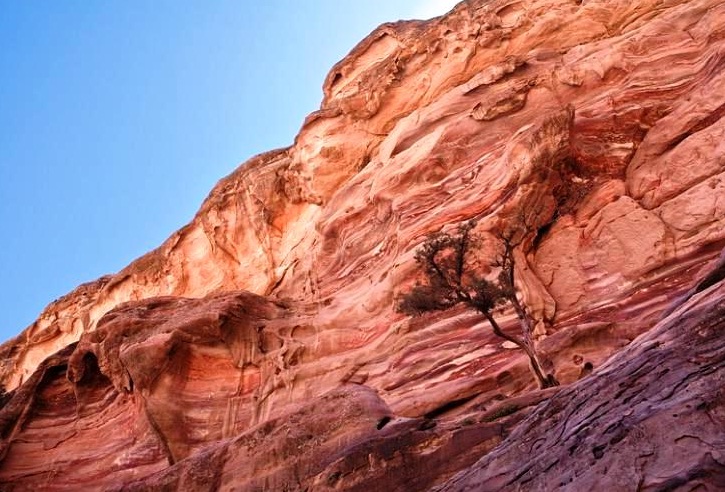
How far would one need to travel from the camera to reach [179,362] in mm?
26422

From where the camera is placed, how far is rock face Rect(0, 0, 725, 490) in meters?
9.14

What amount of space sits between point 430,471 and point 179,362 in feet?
57.7

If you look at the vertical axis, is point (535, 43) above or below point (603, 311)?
above

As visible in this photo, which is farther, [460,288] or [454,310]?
[454,310]

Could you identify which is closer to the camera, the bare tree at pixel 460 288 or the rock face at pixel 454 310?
the rock face at pixel 454 310

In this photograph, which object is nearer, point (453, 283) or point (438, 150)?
point (453, 283)

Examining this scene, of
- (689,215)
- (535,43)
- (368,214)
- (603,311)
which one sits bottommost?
(603,311)

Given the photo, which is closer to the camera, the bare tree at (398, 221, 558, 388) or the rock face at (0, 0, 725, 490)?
the rock face at (0, 0, 725, 490)

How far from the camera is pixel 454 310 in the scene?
22781 millimetres

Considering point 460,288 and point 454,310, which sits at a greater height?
point 460,288

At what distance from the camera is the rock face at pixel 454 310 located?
30.0ft

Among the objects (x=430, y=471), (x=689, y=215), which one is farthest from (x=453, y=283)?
(x=430, y=471)

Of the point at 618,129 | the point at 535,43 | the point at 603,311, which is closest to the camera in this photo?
the point at 603,311

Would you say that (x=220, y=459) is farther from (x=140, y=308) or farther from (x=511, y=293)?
(x=140, y=308)
